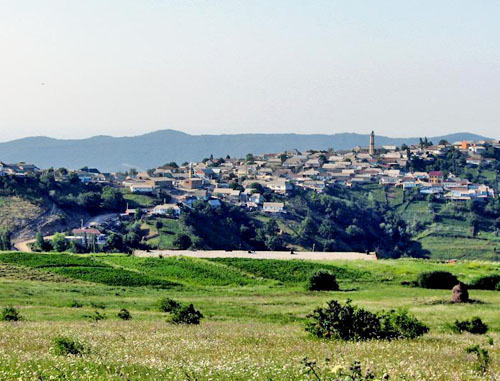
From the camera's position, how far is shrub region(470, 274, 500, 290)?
57.5 meters

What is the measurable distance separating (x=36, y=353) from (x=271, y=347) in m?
6.16

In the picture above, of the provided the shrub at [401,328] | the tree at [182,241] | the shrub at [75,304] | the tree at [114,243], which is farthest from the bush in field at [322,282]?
the tree at [182,241]

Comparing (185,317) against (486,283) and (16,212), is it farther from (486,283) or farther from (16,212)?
(16,212)

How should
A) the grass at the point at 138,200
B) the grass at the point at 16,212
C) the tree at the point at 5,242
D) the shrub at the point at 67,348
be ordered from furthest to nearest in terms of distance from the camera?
the grass at the point at 138,200 < the grass at the point at 16,212 < the tree at the point at 5,242 < the shrub at the point at 67,348

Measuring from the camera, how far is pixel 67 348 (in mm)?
15352

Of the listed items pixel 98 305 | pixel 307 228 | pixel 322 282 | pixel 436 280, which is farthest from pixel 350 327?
pixel 307 228

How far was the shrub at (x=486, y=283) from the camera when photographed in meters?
57.5

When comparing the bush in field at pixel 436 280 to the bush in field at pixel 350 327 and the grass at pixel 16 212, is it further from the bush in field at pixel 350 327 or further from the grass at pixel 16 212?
the grass at pixel 16 212

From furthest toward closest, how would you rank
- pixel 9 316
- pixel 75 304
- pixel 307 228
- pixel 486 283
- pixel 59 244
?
pixel 307 228, pixel 59 244, pixel 486 283, pixel 75 304, pixel 9 316

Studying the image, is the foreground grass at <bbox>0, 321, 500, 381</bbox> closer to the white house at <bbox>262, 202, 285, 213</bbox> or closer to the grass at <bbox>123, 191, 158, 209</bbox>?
the grass at <bbox>123, 191, 158, 209</bbox>

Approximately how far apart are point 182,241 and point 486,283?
91366 millimetres

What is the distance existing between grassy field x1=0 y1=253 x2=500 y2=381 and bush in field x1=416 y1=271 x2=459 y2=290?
1977 millimetres

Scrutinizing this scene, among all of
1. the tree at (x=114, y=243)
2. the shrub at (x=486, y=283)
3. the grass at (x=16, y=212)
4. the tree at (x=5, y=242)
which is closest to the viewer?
the shrub at (x=486, y=283)

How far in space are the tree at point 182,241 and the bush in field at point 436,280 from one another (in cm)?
8731
